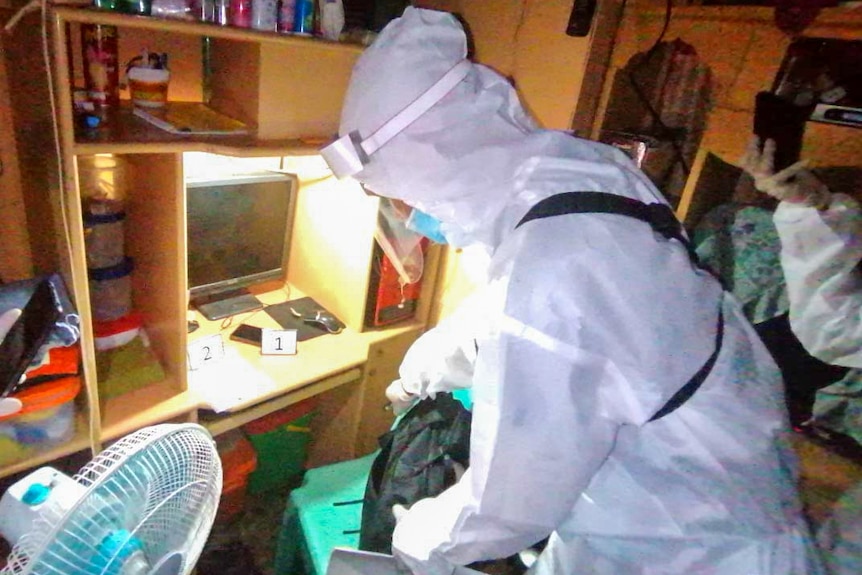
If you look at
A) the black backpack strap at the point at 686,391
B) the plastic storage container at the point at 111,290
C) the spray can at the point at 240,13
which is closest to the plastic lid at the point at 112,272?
the plastic storage container at the point at 111,290

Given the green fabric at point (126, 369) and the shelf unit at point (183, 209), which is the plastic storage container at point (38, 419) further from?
the green fabric at point (126, 369)

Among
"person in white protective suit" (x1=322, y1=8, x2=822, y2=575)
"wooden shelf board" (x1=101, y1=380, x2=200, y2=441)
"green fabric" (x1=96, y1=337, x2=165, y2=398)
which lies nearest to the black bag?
"person in white protective suit" (x1=322, y1=8, x2=822, y2=575)

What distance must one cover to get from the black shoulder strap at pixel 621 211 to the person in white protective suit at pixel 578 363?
12 mm

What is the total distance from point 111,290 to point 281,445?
2.60 ft

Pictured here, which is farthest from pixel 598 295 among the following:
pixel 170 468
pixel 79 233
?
pixel 79 233

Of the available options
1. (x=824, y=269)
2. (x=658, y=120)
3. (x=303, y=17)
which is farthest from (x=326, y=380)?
(x=824, y=269)

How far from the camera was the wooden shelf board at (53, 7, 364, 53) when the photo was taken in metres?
0.83

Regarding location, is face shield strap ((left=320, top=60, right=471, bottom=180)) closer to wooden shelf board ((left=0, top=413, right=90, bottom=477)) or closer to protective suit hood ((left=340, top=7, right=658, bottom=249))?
protective suit hood ((left=340, top=7, right=658, bottom=249))

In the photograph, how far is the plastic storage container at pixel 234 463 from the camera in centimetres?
161

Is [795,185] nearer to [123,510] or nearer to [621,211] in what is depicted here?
[621,211]

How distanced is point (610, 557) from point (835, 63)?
3.17 feet

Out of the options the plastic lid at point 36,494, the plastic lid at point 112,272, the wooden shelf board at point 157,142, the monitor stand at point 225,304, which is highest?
the wooden shelf board at point 157,142

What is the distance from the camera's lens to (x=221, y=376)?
4.61 ft

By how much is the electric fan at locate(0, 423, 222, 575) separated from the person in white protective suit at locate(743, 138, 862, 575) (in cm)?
100
